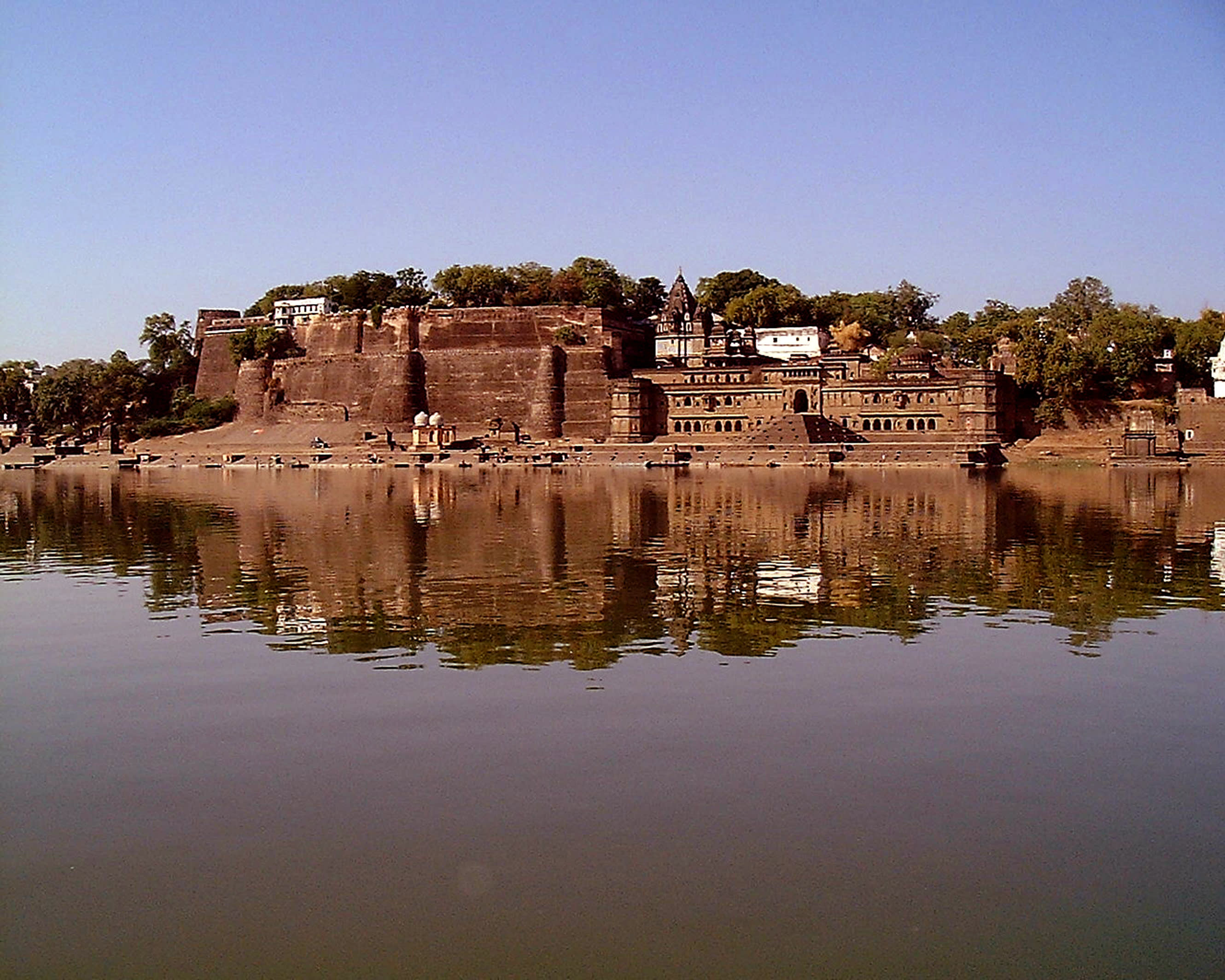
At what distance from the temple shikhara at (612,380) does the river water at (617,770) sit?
40.2m

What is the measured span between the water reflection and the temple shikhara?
72.3 ft

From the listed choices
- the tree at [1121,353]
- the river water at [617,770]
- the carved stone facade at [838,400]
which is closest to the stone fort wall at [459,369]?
the carved stone facade at [838,400]

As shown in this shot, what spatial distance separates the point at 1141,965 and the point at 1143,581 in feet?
38.5

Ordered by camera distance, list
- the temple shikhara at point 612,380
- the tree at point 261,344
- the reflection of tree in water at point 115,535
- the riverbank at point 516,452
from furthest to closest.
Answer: the tree at point 261,344 < the temple shikhara at point 612,380 < the riverbank at point 516,452 < the reflection of tree in water at point 115,535

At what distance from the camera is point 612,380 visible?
216 feet

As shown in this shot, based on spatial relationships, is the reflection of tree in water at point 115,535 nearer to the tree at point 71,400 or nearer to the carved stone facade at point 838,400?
the carved stone facade at point 838,400

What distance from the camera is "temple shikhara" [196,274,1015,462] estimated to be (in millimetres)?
59062

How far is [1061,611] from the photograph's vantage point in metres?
14.3

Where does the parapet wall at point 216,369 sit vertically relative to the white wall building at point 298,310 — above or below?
below

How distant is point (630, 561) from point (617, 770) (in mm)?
10613

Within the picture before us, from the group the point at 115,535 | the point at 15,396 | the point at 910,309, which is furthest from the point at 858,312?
the point at 115,535

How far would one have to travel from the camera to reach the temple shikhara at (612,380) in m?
59.1

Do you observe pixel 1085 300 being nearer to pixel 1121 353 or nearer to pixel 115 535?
pixel 1121 353

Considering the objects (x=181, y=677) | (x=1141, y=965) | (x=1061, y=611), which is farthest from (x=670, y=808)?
(x=1061, y=611)
